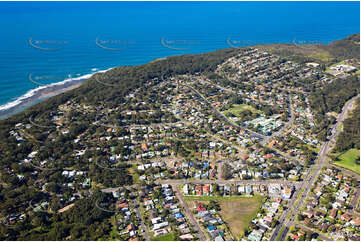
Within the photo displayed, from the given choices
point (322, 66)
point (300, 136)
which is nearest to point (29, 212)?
point (300, 136)

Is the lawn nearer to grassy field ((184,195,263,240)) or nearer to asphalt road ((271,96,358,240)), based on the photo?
grassy field ((184,195,263,240))

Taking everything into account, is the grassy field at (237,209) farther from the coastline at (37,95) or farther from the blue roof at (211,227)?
the coastline at (37,95)

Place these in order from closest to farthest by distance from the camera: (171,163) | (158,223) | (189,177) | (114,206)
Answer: (158,223)
(114,206)
(189,177)
(171,163)

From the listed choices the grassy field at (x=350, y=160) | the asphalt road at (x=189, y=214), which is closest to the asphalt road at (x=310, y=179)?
the grassy field at (x=350, y=160)

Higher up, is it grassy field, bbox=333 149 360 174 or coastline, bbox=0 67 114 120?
coastline, bbox=0 67 114 120

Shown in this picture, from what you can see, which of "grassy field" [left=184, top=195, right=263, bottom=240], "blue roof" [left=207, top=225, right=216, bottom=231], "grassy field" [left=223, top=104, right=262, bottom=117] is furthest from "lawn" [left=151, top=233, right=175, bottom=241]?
"grassy field" [left=223, top=104, right=262, bottom=117]

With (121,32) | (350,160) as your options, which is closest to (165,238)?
(350,160)

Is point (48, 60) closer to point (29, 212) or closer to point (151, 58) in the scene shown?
point (151, 58)
